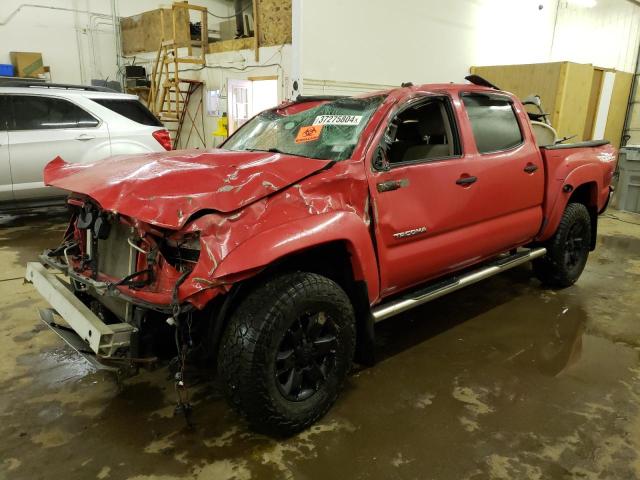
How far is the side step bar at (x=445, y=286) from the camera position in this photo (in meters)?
2.70

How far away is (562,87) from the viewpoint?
8531 millimetres

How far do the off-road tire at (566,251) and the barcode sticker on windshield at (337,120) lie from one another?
92.8 inches

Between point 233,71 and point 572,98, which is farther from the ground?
point 233,71

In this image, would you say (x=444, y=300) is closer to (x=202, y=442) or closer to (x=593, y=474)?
(x=593, y=474)

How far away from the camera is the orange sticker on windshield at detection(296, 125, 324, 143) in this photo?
285 centimetres

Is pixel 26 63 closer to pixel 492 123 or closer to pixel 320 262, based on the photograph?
pixel 492 123

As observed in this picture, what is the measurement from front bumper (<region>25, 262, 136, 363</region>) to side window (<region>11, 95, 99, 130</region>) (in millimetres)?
A: 4030

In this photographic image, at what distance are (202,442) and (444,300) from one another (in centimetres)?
257

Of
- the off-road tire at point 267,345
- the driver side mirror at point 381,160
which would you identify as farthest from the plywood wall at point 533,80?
the off-road tire at point 267,345

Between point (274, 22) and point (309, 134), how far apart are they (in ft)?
20.6

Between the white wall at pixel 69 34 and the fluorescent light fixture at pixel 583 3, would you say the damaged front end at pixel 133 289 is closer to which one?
the white wall at pixel 69 34

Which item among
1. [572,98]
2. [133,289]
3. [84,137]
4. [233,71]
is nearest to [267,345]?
[133,289]

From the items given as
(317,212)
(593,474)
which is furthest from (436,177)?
(593,474)

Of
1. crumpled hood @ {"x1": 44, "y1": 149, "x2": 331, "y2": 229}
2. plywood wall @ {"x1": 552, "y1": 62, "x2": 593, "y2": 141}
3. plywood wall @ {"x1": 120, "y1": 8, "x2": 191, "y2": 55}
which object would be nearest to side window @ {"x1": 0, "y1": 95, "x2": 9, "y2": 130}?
crumpled hood @ {"x1": 44, "y1": 149, "x2": 331, "y2": 229}
